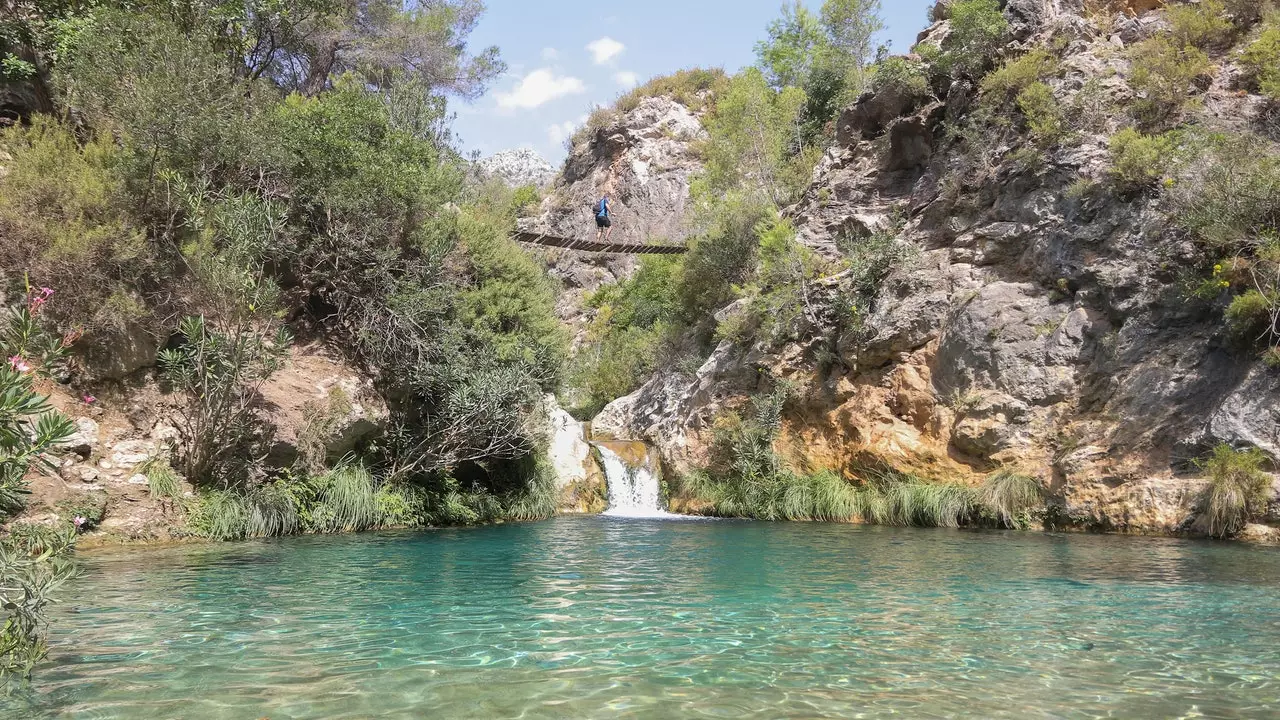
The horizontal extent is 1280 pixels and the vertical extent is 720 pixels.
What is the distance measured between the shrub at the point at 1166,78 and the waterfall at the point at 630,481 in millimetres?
14800

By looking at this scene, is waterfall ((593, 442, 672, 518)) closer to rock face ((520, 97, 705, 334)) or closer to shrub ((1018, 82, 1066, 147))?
shrub ((1018, 82, 1066, 147))

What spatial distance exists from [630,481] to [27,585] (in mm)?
18068

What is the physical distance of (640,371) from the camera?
101ft

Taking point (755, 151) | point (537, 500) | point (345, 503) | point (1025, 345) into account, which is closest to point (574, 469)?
point (537, 500)

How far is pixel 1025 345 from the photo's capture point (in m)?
16.3

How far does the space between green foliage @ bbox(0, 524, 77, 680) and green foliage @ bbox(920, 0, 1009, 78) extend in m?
22.3

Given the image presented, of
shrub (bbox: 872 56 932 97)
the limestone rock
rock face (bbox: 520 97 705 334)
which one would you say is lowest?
the limestone rock

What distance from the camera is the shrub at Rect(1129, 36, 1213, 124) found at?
1675cm

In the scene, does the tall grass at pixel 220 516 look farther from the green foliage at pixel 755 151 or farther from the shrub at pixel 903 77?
the green foliage at pixel 755 151

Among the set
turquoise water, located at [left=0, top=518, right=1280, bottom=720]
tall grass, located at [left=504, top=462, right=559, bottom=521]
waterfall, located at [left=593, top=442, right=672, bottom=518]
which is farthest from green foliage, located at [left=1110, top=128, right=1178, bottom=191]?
tall grass, located at [left=504, top=462, right=559, bottom=521]

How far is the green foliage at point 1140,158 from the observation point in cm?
1560

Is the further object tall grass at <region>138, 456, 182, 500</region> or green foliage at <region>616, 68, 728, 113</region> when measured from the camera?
green foliage at <region>616, 68, 728, 113</region>

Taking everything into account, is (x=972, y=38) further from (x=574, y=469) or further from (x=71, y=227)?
(x=71, y=227)

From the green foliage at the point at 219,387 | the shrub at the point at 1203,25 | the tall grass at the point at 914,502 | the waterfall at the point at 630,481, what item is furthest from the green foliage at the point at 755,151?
the green foliage at the point at 219,387
